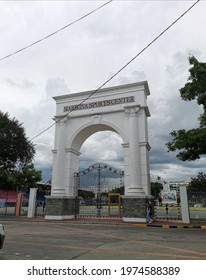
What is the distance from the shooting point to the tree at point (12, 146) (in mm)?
23516

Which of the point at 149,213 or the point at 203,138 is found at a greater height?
the point at 203,138

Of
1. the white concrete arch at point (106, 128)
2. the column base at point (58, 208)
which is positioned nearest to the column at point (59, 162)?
the white concrete arch at point (106, 128)

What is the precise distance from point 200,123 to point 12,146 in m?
16.8

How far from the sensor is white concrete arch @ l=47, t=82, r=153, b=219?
17.7 m

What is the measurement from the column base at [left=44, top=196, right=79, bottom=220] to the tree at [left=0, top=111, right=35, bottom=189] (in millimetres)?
7448

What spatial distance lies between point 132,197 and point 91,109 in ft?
24.2

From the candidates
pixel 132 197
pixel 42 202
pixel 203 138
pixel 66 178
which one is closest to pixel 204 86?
pixel 203 138

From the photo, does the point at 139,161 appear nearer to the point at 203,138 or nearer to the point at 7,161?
the point at 203,138

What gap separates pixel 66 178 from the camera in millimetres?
19641

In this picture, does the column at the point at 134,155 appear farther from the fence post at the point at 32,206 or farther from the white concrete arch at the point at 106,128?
the fence post at the point at 32,206

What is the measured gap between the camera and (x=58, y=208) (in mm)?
18516

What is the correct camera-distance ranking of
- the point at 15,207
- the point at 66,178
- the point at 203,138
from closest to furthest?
the point at 203,138
the point at 66,178
the point at 15,207

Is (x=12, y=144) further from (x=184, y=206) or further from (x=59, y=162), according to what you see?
(x=184, y=206)

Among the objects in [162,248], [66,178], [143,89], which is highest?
[143,89]
